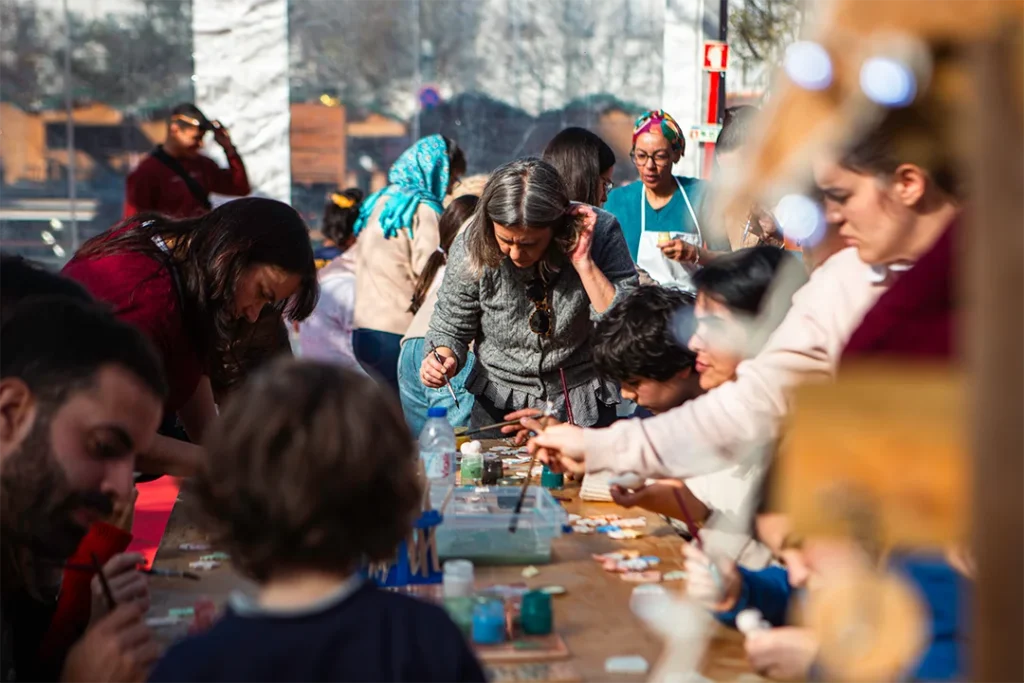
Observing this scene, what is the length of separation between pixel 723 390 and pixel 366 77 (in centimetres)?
707

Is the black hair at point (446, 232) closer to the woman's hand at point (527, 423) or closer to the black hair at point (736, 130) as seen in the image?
the black hair at point (736, 130)

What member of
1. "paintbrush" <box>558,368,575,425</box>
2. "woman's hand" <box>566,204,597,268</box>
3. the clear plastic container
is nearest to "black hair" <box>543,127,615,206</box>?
"woman's hand" <box>566,204,597,268</box>

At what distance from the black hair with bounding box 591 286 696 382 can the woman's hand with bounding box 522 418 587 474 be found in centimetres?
34

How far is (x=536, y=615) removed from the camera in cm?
212

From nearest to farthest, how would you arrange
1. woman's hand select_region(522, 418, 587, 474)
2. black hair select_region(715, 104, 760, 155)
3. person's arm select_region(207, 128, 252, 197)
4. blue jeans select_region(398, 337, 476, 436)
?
woman's hand select_region(522, 418, 587, 474)
blue jeans select_region(398, 337, 476, 436)
black hair select_region(715, 104, 760, 155)
person's arm select_region(207, 128, 252, 197)

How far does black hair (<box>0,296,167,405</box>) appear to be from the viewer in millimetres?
1976

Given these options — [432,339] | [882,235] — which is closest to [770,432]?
[882,235]

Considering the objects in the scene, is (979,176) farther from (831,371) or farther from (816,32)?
(831,371)

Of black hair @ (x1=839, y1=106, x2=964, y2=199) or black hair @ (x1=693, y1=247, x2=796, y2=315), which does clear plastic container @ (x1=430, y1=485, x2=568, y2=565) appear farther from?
black hair @ (x1=839, y1=106, x2=964, y2=199)

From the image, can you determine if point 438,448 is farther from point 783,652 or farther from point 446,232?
point 446,232

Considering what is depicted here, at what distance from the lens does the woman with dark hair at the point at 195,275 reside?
2980mm

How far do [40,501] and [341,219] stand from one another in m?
6.05

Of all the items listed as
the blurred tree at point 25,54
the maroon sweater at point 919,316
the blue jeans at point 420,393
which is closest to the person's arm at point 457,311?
the blue jeans at point 420,393

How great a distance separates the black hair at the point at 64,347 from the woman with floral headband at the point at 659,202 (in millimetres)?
3511
